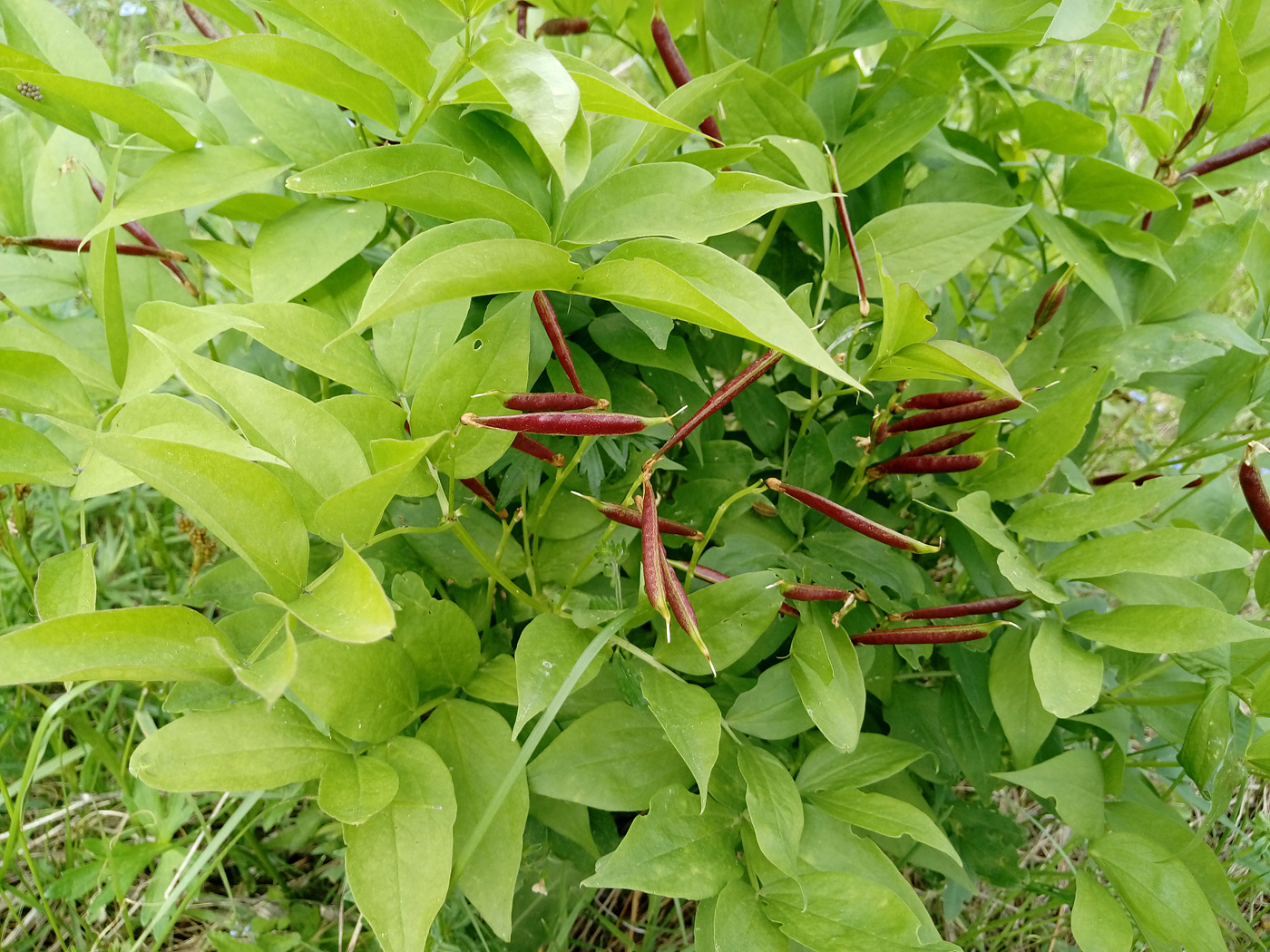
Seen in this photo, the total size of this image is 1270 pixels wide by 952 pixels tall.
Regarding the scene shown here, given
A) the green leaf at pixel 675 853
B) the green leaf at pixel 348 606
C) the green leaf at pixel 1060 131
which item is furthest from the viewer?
the green leaf at pixel 1060 131

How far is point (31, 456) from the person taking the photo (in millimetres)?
748

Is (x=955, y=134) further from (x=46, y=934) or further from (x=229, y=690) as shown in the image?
(x=46, y=934)

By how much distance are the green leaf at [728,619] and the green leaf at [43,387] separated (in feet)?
1.81

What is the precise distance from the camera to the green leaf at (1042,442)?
83 cm

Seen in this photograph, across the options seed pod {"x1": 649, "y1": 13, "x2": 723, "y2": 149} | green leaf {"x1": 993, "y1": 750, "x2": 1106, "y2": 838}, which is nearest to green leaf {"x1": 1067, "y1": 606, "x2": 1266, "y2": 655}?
green leaf {"x1": 993, "y1": 750, "x2": 1106, "y2": 838}

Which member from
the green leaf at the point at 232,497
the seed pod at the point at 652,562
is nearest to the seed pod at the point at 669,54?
the seed pod at the point at 652,562

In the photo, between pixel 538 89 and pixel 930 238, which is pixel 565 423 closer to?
pixel 538 89

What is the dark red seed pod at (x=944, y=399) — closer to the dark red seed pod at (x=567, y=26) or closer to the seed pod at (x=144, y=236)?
the dark red seed pod at (x=567, y=26)

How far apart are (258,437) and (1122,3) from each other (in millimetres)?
929

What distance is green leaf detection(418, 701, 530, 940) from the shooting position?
73 centimetres

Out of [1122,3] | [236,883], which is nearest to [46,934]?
[236,883]

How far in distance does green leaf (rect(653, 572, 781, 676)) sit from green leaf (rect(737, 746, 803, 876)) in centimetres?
11

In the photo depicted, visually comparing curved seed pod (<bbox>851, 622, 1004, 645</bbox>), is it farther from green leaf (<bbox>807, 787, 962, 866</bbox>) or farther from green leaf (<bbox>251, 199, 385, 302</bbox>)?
green leaf (<bbox>251, 199, 385, 302</bbox>)

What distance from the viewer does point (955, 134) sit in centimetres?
108
